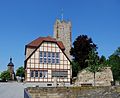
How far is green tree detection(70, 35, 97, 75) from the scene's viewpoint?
75.4 meters

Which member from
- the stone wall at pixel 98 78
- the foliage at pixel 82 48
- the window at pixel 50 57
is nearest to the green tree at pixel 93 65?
the stone wall at pixel 98 78

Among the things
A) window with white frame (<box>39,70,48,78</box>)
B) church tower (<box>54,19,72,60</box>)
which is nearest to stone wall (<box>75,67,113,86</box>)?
window with white frame (<box>39,70,48,78</box>)

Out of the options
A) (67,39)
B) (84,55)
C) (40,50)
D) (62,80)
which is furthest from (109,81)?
(67,39)

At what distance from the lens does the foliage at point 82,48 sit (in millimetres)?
75375

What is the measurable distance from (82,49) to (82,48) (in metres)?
0.29

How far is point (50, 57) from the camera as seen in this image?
63469mm

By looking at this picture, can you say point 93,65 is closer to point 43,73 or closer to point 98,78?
point 98,78

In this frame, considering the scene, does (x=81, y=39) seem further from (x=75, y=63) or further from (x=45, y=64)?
(x=45, y=64)

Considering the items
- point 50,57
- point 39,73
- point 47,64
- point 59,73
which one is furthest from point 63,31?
point 39,73

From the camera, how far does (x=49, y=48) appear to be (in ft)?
208

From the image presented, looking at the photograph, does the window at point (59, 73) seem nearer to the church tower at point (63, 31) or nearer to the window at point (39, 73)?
the window at point (39, 73)

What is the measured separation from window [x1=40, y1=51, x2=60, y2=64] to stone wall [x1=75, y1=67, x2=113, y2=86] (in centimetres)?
806

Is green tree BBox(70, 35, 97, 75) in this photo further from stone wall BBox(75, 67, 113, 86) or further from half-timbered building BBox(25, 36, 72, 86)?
stone wall BBox(75, 67, 113, 86)

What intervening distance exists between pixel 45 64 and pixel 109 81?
12.8 metres
